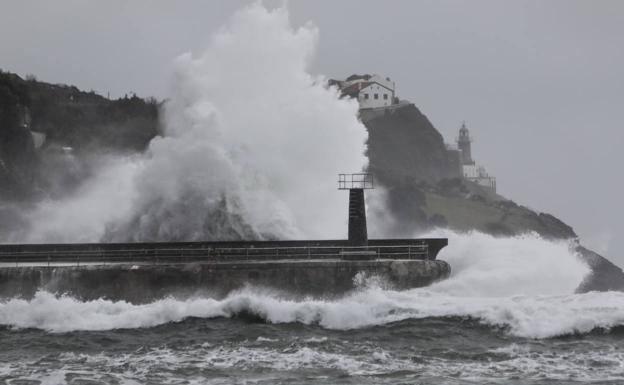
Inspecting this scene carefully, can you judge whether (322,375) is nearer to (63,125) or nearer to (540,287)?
(540,287)

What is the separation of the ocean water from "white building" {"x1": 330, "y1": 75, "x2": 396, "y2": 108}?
84.0 meters

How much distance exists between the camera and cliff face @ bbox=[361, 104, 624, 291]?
7738cm

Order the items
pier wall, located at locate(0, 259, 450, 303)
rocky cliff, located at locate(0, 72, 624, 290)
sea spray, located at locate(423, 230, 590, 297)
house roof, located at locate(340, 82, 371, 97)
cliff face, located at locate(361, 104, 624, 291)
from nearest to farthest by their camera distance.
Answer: pier wall, located at locate(0, 259, 450, 303)
sea spray, located at locate(423, 230, 590, 297)
rocky cliff, located at locate(0, 72, 624, 290)
cliff face, located at locate(361, 104, 624, 291)
house roof, located at locate(340, 82, 371, 97)

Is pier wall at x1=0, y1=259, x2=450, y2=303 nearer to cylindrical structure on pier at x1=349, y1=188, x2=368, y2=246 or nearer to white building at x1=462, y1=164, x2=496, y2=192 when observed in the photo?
cylindrical structure on pier at x1=349, y1=188, x2=368, y2=246

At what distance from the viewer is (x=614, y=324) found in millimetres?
20953

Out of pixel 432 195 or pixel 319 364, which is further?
pixel 432 195

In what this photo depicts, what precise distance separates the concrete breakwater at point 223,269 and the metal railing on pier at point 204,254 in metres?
0.03

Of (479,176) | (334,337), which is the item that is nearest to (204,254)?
(334,337)

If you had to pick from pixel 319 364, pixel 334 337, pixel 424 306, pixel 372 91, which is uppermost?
pixel 372 91

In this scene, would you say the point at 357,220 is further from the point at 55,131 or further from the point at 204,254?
the point at 55,131

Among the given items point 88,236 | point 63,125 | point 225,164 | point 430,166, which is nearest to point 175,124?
point 225,164

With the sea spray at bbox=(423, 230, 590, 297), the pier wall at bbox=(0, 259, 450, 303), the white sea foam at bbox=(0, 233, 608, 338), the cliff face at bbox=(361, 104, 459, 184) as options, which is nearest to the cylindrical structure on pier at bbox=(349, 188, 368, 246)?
the pier wall at bbox=(0, 259, 450, 303)

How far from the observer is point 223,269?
1018 inches

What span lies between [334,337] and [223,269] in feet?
18.5
